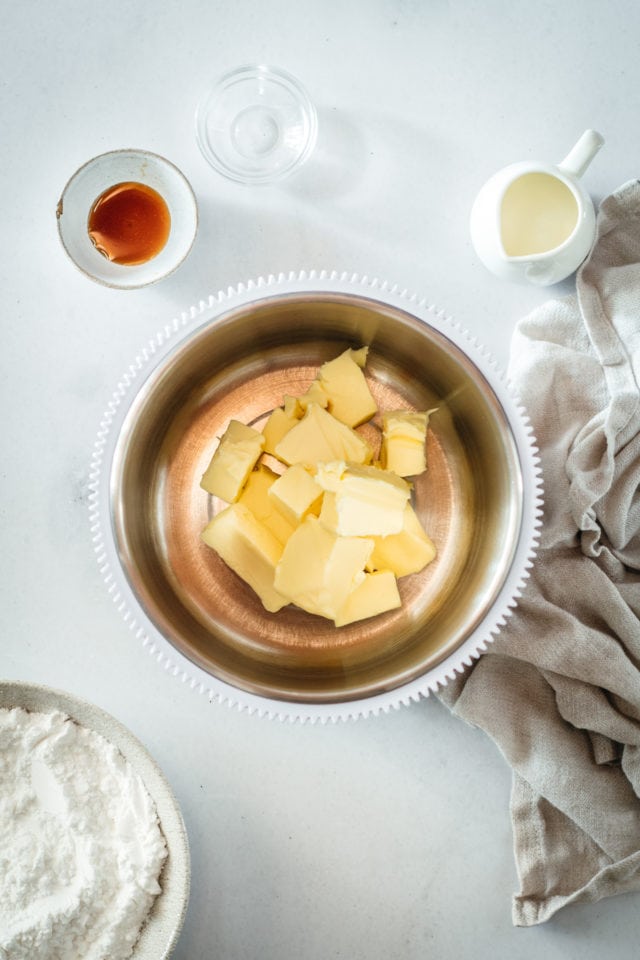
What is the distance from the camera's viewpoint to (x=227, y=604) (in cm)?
127

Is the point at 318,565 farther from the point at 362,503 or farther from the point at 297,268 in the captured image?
the point at 297,268

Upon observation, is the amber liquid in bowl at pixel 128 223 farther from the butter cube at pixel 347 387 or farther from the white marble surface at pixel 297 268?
the butter cube at pixel 347 387

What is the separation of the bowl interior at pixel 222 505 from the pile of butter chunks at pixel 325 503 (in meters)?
0.06

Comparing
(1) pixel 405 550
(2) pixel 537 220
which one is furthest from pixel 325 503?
(2) pixel 537 220

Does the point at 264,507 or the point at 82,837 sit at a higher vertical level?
the point at 264,507

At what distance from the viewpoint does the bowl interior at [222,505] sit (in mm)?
1124

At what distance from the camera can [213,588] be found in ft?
4.17

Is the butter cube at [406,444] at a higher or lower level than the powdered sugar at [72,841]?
higher

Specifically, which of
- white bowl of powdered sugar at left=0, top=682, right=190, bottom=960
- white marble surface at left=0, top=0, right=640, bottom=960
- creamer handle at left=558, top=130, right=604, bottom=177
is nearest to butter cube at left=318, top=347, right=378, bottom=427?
white marble surface at left=0, top=0, right=640, bottom=960

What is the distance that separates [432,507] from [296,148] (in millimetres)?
731

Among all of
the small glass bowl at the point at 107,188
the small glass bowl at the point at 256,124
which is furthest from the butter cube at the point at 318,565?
the small glass bowl at the point at 256,124

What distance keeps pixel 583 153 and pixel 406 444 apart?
1.86ft

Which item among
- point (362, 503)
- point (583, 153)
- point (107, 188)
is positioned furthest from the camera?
point (107, 188)

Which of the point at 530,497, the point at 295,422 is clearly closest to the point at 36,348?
the point at 295,422
